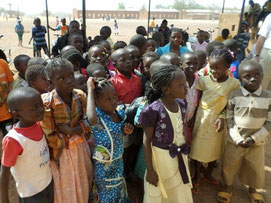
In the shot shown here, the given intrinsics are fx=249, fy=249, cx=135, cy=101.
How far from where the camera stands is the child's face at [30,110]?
162 cm

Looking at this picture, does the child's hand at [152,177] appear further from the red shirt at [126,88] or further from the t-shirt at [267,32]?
the t-shirt at [267,32]

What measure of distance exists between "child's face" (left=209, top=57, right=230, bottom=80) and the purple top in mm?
906

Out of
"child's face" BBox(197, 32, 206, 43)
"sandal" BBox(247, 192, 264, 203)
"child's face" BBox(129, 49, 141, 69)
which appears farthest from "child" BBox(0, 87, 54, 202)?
"child's face" BBox(197, 32, 206, 43)

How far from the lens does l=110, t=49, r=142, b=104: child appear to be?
260 cm

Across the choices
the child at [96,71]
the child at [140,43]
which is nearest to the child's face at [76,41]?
the child at [140,43]

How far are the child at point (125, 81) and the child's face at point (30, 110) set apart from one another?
104cm

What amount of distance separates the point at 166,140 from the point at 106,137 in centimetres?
48

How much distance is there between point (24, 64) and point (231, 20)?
1001 cm

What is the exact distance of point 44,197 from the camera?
190cm

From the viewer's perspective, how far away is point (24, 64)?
9.82ft

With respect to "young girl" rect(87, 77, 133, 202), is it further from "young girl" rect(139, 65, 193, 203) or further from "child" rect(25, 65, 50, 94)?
"child" rect(25, 65, 50, 94)

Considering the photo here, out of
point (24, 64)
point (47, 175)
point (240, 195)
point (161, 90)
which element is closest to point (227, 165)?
point (240, 195)

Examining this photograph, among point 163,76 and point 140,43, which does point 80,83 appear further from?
point 140,43

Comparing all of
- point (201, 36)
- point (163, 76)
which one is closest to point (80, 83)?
point (163, 76)
